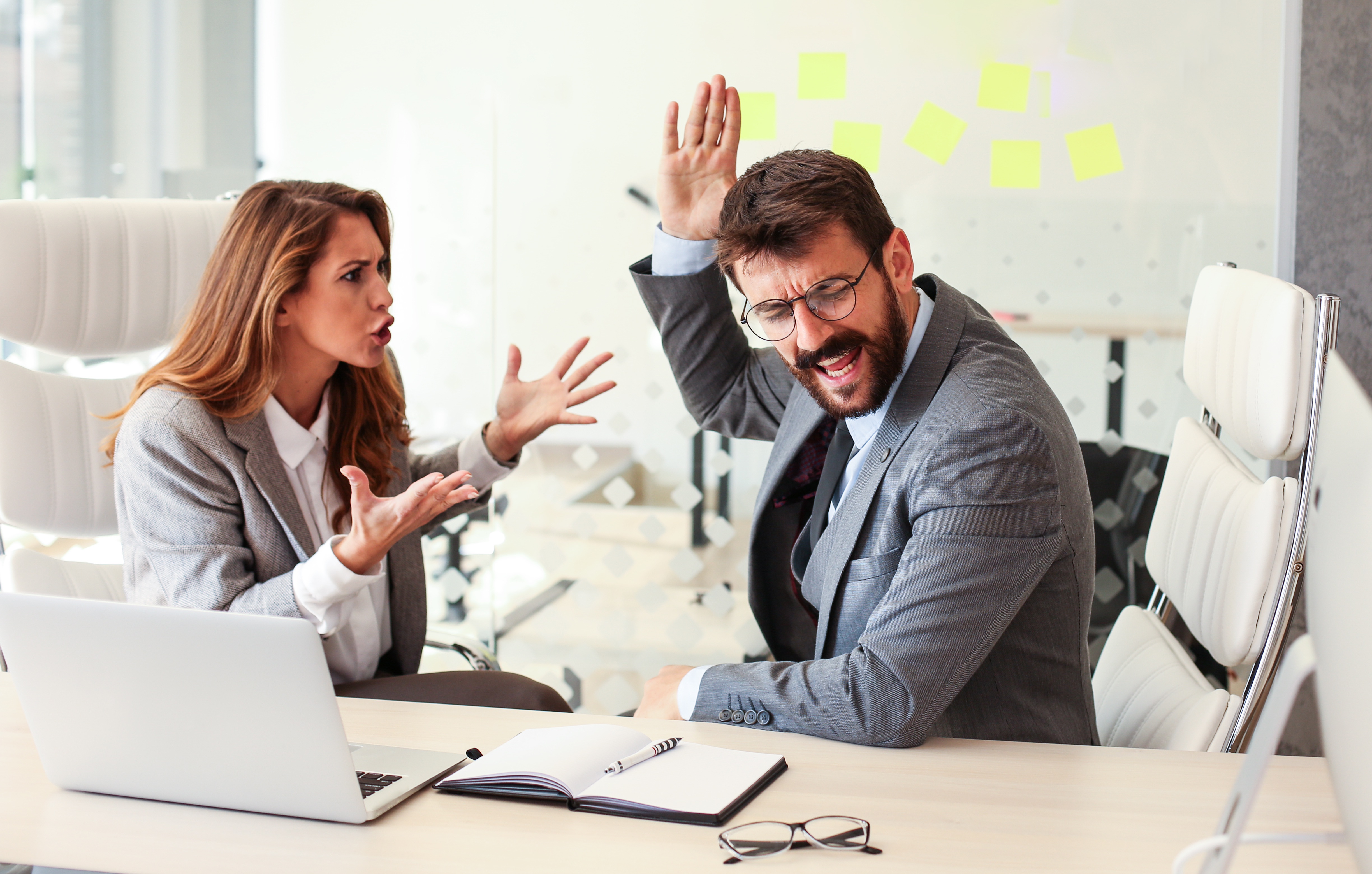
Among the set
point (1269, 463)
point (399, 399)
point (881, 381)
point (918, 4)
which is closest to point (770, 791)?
point (881, 381)

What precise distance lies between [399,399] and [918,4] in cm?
155

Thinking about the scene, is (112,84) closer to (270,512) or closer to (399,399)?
(399,399)

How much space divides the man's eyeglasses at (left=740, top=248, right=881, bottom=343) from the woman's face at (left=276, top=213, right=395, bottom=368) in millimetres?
653

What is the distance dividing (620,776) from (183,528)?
80 centimetres

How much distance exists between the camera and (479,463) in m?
1.93

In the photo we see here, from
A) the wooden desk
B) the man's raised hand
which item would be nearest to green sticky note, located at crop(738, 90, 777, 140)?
the man's raised hand

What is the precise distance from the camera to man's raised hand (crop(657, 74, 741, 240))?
71.5 inches

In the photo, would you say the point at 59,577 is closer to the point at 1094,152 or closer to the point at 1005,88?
the point at 1005,88

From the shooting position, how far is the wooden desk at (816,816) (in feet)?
3.13

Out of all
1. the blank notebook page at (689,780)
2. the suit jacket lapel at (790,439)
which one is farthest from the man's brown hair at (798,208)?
the blank notebook page at (689,780)

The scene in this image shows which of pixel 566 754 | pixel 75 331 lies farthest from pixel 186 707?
pixel 75 331

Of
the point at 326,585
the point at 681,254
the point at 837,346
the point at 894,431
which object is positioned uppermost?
the point at 681,254

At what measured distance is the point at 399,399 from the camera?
194 cm

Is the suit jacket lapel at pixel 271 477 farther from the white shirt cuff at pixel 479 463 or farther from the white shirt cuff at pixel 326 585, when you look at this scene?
the white shirt cuff at pixel 479 463
